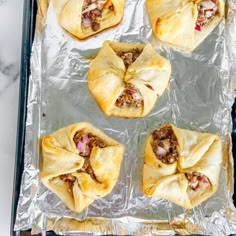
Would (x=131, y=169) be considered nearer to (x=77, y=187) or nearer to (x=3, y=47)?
(x=77, y=187)

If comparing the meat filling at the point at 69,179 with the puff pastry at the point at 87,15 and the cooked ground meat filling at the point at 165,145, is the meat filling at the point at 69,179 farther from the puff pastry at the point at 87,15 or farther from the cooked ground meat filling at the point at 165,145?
the puff pastry at the point at 87,15

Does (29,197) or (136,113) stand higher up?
(136,113)

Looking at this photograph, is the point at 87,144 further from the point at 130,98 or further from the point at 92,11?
the point at 92,11

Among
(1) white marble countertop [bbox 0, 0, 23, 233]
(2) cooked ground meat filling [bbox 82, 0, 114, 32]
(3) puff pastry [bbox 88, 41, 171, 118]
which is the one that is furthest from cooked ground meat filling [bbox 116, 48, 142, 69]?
(1) white marble countertop [bbox 0, 0, 23, 233]

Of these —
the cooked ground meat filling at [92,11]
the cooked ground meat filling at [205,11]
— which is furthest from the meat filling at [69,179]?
the cooked ground meat filling at [205,11]

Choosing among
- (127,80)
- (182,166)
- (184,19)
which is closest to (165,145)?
(182,166)

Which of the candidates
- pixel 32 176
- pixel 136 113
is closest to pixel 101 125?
pixel 136 113
